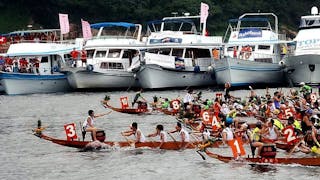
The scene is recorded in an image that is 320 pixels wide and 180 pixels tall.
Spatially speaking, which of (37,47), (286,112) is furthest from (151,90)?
(286,112)

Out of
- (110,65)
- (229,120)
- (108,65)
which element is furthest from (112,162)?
(110,65)

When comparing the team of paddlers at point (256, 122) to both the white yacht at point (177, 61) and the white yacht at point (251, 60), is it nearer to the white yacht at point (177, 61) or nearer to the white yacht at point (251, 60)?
the white yacht at point (251, 60)

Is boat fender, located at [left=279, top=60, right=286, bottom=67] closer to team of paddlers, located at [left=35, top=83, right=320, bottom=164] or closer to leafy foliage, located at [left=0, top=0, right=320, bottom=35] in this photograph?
team of paddlers, located at [left=35, top=83, right=320, bottom=164]

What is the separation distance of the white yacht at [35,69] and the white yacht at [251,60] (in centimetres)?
1454

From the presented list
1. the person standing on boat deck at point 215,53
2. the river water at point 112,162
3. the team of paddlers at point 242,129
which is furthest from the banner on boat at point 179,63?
the team of paddlers at point 242,129

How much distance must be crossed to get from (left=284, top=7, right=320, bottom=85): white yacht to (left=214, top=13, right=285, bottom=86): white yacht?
5.82 feet

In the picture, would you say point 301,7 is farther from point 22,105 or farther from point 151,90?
point 22,105

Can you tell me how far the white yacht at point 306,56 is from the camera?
66.2 metres

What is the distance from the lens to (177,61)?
6969cm

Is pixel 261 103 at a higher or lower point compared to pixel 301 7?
lower

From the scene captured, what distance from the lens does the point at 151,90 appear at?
6981cm

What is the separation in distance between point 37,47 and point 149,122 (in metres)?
28.9

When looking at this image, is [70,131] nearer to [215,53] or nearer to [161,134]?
[161,134]

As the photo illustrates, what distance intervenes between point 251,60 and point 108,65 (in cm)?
1228
